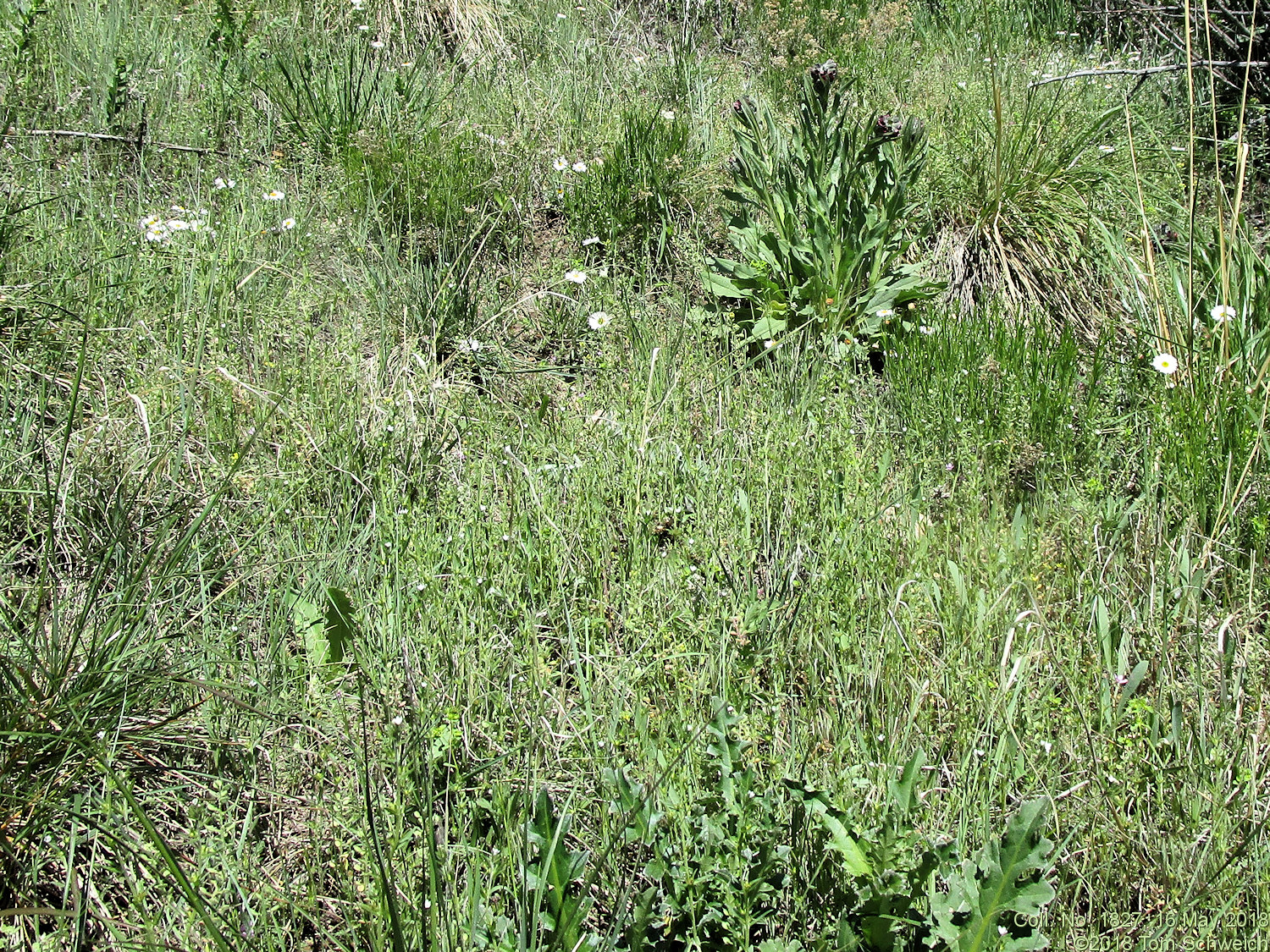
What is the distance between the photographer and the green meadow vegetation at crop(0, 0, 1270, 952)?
1620 mm

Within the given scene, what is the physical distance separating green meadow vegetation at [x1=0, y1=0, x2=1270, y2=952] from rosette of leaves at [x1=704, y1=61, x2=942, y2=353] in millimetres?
18

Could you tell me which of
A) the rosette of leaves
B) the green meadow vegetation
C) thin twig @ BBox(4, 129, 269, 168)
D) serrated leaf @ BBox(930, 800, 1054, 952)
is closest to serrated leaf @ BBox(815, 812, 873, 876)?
the green meadow vegetation

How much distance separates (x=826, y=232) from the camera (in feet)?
11.2

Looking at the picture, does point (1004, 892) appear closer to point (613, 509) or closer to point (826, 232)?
point (613, 509)

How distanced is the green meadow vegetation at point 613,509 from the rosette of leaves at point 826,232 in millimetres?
18

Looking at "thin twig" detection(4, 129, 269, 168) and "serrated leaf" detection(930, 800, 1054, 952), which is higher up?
"thin twig" detection(4, 129, 269, 168)

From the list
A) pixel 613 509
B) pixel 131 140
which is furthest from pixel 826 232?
pixel 131 140

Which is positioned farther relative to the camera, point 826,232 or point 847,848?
point 826,232

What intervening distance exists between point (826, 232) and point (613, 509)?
1455mm

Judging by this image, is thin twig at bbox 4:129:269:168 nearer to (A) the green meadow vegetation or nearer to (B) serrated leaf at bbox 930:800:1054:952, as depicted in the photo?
(A) the green meadow vegetation

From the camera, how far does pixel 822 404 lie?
9.91 ft

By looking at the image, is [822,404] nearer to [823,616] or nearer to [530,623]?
[823,616]

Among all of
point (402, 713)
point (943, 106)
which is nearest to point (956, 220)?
point (943, 106)

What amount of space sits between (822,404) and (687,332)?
615 mm
